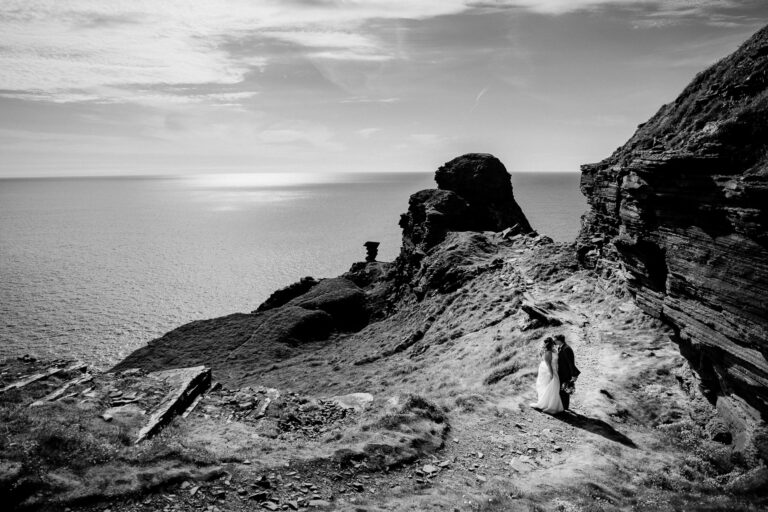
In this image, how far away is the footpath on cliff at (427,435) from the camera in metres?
11.2

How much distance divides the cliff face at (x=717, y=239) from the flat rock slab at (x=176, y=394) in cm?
1931

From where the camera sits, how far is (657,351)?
20.5 m

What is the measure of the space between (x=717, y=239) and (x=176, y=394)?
834 inches

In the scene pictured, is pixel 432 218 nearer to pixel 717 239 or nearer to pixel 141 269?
pixel 717 239

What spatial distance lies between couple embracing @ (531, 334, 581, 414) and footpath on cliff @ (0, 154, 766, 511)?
57 cm

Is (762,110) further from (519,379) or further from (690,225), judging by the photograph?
(519,379)

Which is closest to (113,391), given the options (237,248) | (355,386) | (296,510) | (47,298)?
(296,510)

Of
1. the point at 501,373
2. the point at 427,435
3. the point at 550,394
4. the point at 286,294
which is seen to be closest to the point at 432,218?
the point at 286,294

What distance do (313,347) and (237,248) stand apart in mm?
89242

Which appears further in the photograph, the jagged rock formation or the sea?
the sea

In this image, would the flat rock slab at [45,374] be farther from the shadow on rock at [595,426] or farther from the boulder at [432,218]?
the boulder at [432,218]

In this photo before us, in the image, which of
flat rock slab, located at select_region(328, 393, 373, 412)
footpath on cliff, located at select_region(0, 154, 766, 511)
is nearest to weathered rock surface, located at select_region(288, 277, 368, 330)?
footpath on cliff, located at select_region(0, 154, 766, 511)

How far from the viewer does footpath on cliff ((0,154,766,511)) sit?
11.2m

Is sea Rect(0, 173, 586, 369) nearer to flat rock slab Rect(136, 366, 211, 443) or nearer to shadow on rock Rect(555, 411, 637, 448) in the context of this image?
flat rock slab Rect(136, 366, 211, 443)
